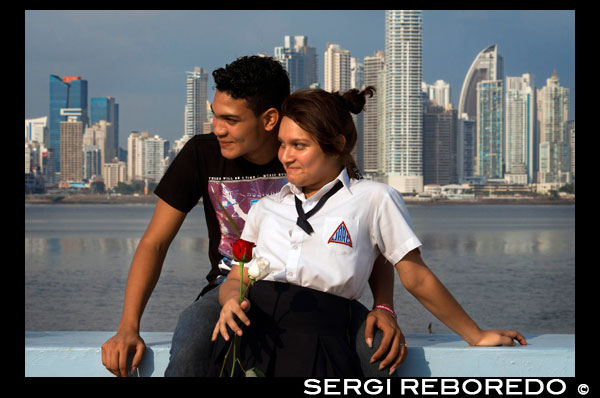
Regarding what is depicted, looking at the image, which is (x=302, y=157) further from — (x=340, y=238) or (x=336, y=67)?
(x=336, y=67)

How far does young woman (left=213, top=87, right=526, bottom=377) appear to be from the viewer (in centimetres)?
182

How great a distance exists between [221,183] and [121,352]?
61 centimetres

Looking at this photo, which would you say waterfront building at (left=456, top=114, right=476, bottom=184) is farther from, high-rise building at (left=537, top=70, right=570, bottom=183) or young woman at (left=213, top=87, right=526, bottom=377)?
young woman at (left=213, top=87, right=526, bottom=377)

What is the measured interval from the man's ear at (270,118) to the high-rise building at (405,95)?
8256 centimetres

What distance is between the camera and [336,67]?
88.5 m

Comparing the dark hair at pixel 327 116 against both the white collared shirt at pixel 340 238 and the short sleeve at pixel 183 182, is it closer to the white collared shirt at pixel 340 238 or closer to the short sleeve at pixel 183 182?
the white collared shirt at pixel 340 238

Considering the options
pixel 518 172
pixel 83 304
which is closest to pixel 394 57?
pixel 518 172

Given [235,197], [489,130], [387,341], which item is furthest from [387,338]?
[489,130]

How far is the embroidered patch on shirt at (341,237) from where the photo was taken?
1833 millimetres

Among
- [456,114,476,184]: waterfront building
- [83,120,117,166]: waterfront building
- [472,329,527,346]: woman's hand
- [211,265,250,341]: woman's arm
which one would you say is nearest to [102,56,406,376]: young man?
[211,265,250,341]: woman's arm

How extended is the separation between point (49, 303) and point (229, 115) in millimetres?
14469

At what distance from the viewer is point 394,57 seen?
89.9 metres

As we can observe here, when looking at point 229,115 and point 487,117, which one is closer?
point 229,115
